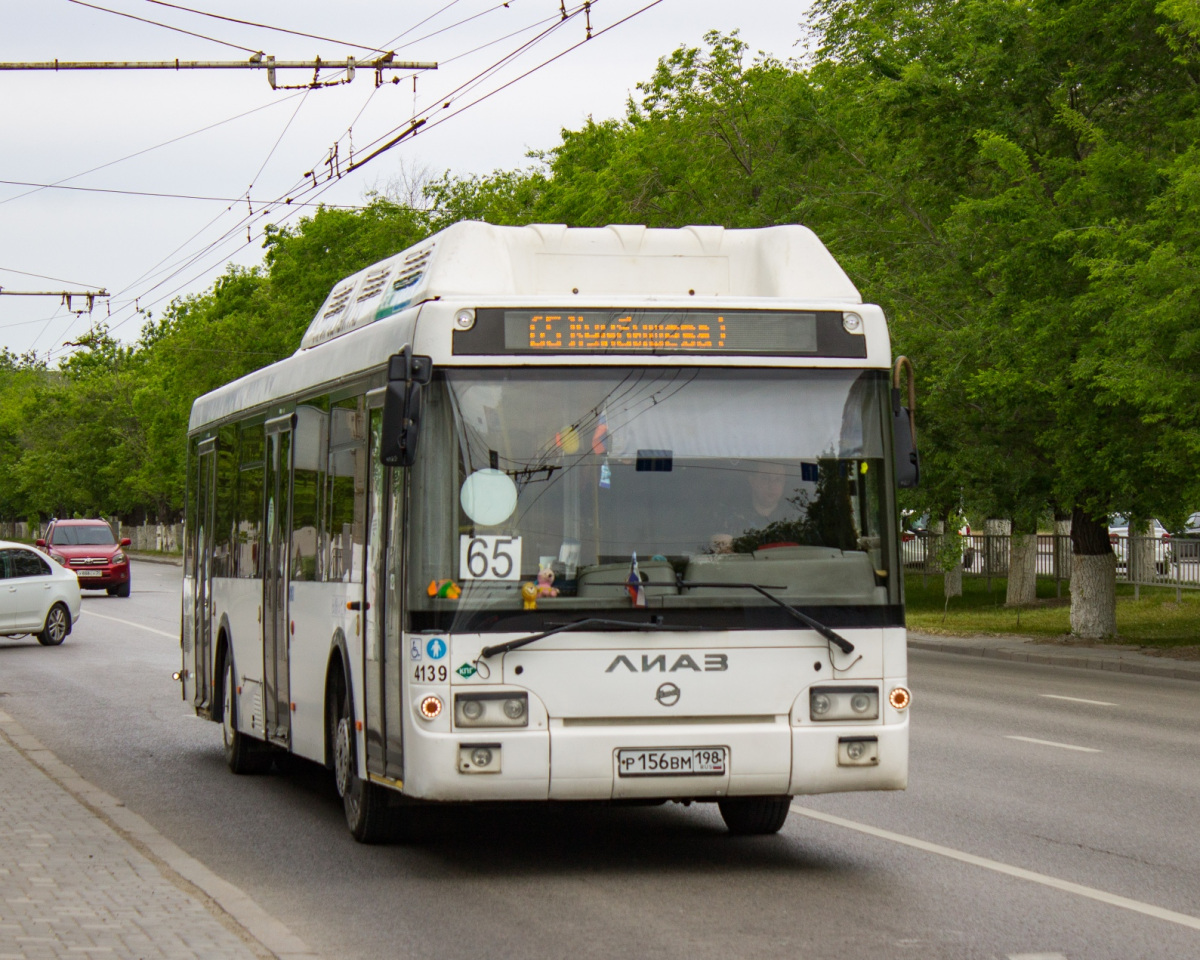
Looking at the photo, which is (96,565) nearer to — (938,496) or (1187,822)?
(938,496)

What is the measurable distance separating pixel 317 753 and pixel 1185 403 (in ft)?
45.6

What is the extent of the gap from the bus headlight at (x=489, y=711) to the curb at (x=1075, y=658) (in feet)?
52.1

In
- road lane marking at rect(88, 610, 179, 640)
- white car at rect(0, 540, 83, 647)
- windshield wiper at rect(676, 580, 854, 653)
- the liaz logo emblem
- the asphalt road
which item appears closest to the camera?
the asphalt road

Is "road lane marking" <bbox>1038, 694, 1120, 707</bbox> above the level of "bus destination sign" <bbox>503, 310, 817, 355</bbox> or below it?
below

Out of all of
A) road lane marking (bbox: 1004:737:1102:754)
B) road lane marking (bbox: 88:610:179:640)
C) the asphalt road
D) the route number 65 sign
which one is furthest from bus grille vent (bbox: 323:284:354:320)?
road lane marking (bbox: 88:610:179:640)

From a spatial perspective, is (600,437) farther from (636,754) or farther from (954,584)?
(954,584)

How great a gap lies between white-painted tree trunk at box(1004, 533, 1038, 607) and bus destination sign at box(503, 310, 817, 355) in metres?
29.7

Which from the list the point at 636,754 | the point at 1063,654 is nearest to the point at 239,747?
the point at 636,754

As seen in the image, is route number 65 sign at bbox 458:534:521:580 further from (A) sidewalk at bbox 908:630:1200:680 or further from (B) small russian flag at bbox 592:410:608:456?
(A) sidewalk at bbox 908:630:1200:680

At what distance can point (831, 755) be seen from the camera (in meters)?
8.30

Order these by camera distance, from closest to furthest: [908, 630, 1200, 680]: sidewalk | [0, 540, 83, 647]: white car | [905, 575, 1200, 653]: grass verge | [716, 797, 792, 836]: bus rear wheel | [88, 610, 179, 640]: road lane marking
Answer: [716, 797, 792, 836]: bus rear wheel → [908, 630, 1200, 680]: sidewalk → [0, 540, 83, 647]: white car → [905, 575, 1200, 653]: grass verge → [88, 610, 179, 640]: road lane marking

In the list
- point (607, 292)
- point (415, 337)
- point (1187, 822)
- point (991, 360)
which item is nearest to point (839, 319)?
point (607, 292)

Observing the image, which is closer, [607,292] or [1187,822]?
[607,292]

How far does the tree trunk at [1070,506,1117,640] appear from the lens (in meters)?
28.7
